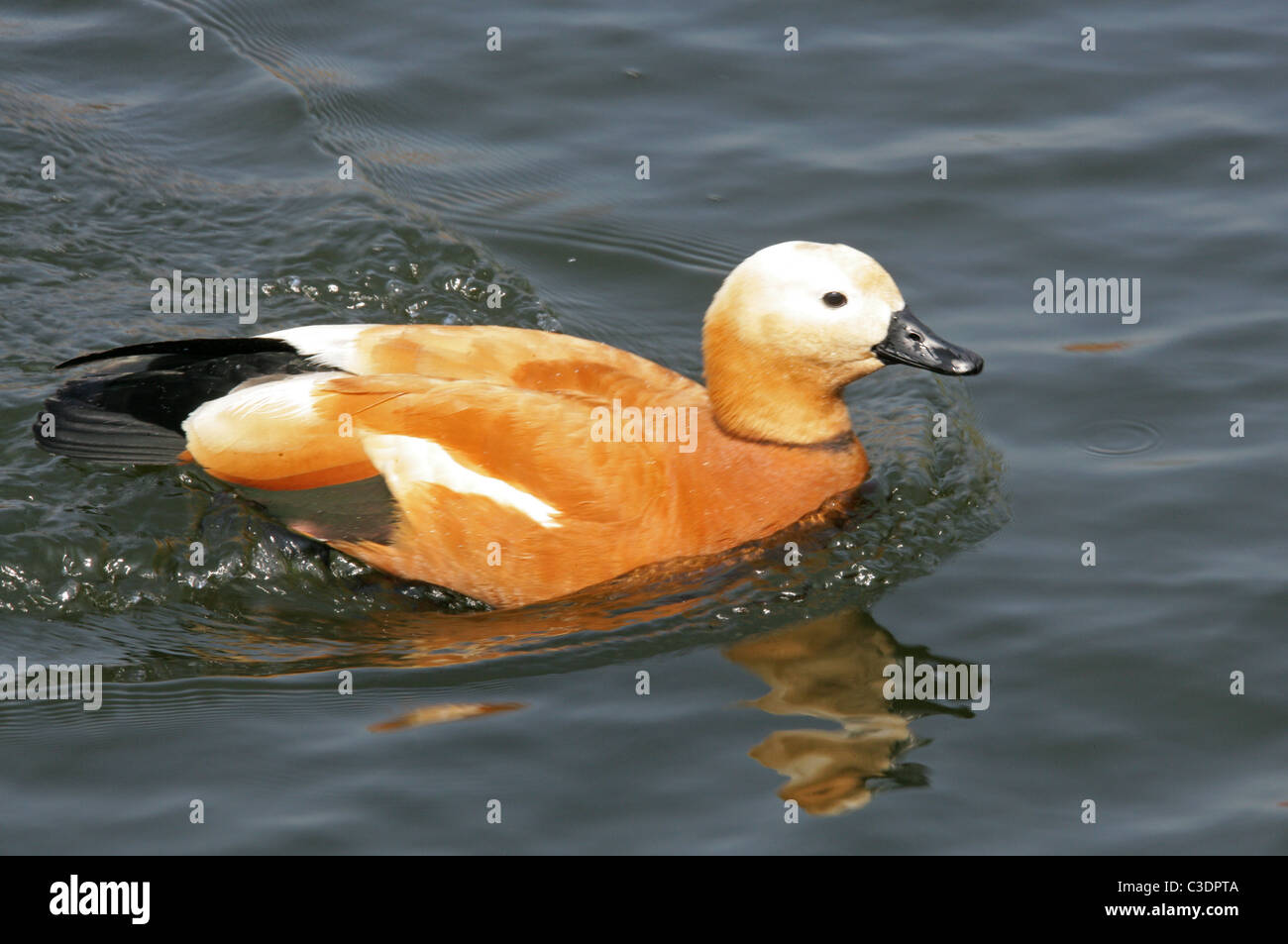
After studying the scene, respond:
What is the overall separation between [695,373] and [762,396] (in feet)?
5.34

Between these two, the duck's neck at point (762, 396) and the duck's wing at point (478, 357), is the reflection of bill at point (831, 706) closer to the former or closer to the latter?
the duck's neck at point (762, 396)

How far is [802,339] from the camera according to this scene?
6527 millimetres

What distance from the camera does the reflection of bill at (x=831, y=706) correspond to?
18.1ft

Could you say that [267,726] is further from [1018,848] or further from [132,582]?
[1018,848]

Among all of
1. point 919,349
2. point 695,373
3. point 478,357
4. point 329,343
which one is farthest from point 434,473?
point 695,373

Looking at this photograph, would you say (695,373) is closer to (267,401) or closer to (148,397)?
(267,401)

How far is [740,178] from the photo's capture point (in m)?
9.34

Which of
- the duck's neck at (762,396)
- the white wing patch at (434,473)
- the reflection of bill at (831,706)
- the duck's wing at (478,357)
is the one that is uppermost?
the duck's wing at (478,357)

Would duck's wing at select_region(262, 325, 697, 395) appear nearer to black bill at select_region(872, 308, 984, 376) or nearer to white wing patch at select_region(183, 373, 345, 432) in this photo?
white wing patch at select_region(183, 373, 345, 432)

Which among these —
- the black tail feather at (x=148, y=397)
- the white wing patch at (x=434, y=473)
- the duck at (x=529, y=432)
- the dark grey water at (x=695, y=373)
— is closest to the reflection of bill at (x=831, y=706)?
the dark grey water at (x=695, y=373)

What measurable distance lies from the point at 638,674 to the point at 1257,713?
2.14m

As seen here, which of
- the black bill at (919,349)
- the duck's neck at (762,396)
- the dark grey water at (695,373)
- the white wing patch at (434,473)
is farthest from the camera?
the duck's neck at (762,396)

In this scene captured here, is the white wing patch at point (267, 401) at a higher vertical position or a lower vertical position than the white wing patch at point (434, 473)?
higher

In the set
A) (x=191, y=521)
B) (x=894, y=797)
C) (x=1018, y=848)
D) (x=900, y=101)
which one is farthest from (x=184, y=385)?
(x=900, y=101)
